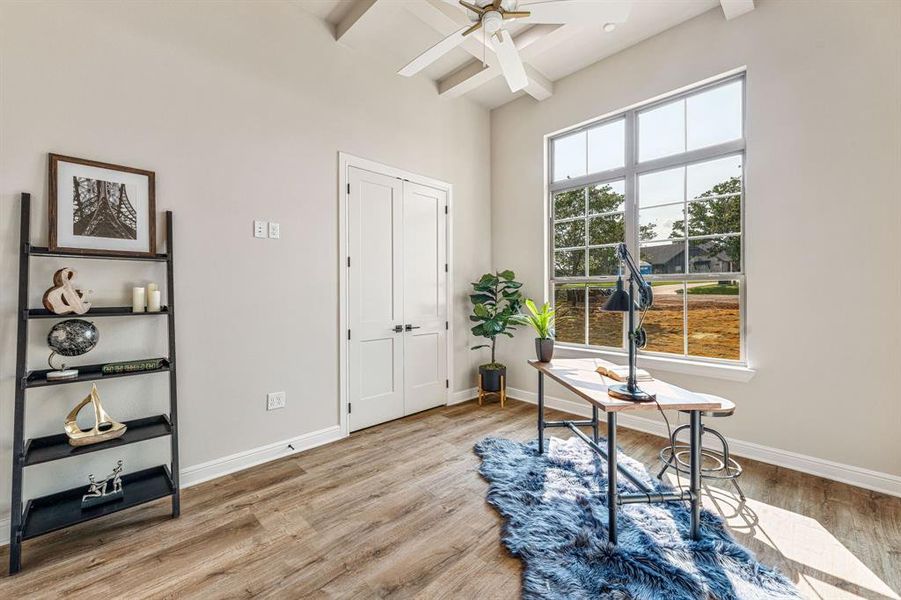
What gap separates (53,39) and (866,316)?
4.95 metres

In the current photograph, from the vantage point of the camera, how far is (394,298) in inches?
142

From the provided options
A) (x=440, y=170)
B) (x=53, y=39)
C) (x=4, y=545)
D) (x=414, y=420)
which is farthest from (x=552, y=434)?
(x=53, y=39)

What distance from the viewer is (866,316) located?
2336 mm

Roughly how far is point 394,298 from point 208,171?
5.74 feet

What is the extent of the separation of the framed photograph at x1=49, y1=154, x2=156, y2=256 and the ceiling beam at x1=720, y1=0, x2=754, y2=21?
4.02 meters

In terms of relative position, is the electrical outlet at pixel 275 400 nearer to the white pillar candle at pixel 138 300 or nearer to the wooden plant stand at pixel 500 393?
the white pillar candle at pixel 138 300

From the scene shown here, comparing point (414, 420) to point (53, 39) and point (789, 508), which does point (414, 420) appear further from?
point (53, 39)

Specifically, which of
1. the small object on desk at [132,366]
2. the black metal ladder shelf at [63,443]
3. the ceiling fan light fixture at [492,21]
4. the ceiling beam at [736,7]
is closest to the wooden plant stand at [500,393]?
→ the black metal ladder shelf at [63,443]

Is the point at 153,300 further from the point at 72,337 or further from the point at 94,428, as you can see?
the point at 94,428

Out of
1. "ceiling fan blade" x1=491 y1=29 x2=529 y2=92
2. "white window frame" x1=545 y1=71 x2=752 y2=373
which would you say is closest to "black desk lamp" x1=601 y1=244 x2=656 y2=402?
"ceiling fan blade" x1=491 y1=29 x2=529 y2=92

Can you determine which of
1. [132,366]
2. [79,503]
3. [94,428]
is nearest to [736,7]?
[132,366]

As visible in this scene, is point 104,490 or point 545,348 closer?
point 104,490

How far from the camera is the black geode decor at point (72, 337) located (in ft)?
6.23

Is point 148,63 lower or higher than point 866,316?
higher
